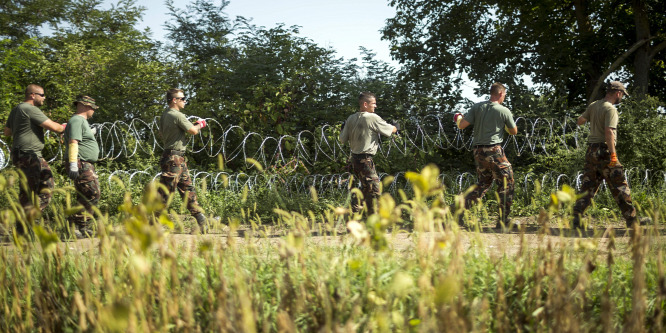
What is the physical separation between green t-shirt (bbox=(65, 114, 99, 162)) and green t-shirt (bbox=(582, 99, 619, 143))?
5513 mm

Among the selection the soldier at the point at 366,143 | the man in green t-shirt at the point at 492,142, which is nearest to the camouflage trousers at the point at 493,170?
the man in green t-shirt at the point at 492,142

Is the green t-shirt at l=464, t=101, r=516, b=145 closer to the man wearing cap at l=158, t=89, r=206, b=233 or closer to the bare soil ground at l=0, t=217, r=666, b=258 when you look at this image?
the bare soil ground at l=0, t=217, r=666, b=258

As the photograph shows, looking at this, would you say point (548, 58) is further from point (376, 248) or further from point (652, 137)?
point (376, 248)

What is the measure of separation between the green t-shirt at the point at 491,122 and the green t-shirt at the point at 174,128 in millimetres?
3319

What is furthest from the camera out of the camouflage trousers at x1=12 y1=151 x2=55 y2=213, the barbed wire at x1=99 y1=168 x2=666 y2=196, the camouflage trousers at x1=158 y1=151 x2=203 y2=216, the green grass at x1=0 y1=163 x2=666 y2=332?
the barbed wire at x1=99 y1=168 x2=666 y2=196

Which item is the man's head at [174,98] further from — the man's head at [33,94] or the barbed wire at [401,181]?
the barbed wire at [401,181]

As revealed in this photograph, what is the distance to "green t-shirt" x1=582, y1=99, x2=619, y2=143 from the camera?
5664mm

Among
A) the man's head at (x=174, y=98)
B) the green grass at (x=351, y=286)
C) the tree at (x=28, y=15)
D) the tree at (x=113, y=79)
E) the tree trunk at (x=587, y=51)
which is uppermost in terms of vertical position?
the tree at (x=28, y=15)

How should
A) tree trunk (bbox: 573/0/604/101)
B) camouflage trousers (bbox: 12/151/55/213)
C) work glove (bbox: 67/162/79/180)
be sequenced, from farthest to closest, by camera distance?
1. tree trunk (bbox: 573/0/604/101)
2. camouflage trousers (bbox: 12/151/55/213)
3. work glove (bbox: 67/162/79/180)

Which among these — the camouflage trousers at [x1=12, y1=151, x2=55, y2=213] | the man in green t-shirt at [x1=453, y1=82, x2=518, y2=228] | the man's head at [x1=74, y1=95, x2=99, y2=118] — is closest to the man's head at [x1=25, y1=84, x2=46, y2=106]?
the man's head at [x1=74, y1=95, x2=99, y2=118]

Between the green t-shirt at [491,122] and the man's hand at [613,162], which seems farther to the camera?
the green t-shirt at [491,122]

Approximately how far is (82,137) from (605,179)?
18.8ft

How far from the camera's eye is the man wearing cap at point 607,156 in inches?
224

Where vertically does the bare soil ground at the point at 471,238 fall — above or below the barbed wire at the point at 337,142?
below
